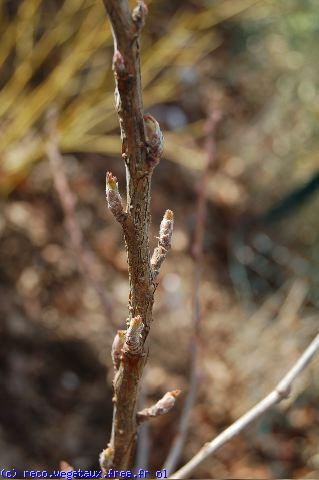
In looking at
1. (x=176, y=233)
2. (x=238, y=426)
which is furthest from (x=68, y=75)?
(x=238, y=426)

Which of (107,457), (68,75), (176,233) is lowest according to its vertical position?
(107,457)

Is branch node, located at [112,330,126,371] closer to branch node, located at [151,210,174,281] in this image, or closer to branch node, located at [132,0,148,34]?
branch node, located at [151,210,174,281]

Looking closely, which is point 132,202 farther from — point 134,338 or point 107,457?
point 107,457

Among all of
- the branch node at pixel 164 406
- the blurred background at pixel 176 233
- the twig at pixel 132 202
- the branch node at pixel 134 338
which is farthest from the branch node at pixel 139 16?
the blurred background at pixel 176 233

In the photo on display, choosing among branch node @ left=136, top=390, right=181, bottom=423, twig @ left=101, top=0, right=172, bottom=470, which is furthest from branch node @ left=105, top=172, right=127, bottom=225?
branch node @ left=136, top=390, right=181, bottom=423

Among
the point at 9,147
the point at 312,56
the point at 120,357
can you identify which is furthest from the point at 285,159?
the point at 120,357

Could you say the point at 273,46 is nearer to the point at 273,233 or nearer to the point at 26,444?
the point at 273,233

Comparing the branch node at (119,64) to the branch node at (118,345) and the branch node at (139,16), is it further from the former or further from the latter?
the branch node at (118,345)
